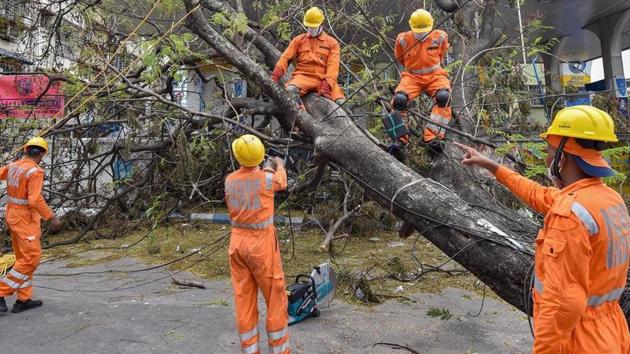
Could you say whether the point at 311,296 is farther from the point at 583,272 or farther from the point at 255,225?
the point at 583,272

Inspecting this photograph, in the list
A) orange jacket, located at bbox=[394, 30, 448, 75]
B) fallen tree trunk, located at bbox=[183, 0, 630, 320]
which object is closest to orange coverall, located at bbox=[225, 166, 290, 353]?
fallen tree trunk, located at bbox=[183, 0, 630, 320]

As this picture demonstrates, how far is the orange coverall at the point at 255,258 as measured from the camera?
336 cm

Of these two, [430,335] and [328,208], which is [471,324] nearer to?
[430,335]

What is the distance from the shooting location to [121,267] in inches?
247

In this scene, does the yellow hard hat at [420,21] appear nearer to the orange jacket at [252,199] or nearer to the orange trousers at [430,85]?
the orange trousers at [430,85]

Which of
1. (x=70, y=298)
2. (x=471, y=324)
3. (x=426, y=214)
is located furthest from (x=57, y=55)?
(x=471, y=324)

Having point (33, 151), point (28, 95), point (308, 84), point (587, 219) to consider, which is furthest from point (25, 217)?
point (587, 219)

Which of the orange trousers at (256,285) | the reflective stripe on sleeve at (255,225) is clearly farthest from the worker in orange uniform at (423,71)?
the orange trousers at (256,285)

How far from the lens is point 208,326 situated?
13.5 ft

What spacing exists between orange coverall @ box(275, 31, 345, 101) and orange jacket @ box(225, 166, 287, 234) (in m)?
1.73

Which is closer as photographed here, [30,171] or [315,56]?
[30,171]

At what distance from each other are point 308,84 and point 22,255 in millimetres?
3501

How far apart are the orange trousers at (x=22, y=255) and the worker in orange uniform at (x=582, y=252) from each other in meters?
4.82

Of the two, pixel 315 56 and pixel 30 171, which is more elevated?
pixel 315 56
